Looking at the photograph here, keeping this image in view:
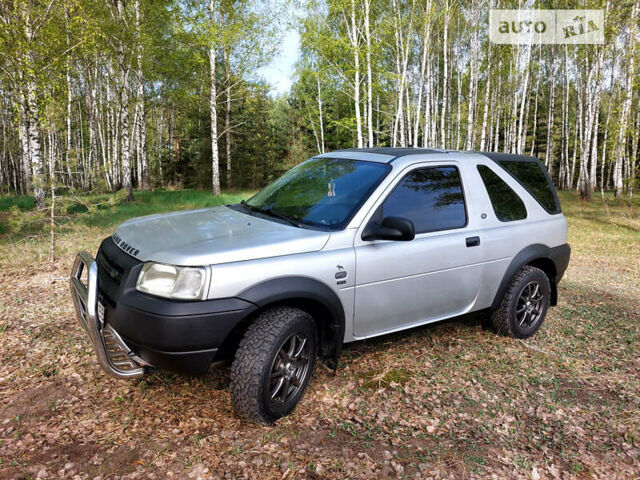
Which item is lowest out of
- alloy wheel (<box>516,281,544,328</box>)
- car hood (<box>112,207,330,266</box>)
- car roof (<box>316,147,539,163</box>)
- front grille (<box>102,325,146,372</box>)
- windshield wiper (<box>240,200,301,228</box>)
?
alloy wheel (<box>516,281,544,328</box>)

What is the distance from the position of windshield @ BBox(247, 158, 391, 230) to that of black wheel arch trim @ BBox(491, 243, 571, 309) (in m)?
1.65

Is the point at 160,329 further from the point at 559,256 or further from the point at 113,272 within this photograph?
the point at 559,256

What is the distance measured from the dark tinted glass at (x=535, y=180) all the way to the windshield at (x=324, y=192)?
1.64 m

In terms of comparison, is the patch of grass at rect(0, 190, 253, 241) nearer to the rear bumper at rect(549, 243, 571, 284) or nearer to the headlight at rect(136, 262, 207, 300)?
the headlight at rect(136, 262, 207, 300)

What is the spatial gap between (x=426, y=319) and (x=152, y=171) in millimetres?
35724

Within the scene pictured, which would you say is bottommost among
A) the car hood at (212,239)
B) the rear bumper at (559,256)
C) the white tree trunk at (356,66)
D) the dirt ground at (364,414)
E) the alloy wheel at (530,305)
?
the dirt ground at (364,414)

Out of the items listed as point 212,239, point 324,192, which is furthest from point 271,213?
point 212,239

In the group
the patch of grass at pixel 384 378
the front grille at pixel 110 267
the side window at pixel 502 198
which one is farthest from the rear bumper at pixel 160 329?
the side window at pixel 502 198

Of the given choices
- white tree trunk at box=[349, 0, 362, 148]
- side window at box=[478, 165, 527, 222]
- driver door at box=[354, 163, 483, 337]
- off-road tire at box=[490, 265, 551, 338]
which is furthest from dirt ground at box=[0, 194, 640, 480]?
white tree trunk at box=[349, 0, 362, 148]

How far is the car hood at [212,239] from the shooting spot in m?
2.73

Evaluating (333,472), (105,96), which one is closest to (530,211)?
(333,472)

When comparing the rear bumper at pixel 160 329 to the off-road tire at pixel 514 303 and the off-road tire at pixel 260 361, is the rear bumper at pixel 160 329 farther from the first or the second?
the off-road tire at pixel 514 303

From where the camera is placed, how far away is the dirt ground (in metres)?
2.67

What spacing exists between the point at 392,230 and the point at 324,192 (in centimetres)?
77
